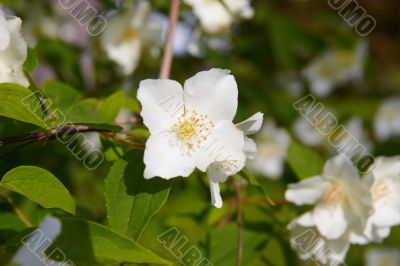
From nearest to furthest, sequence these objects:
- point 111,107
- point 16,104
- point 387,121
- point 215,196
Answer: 1. point 16,104
2. point 215,196
3. point 111,107
4. point 387,121

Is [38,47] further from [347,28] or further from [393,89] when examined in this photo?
[393,89]

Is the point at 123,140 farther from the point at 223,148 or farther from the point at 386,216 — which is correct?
the point at 386,216

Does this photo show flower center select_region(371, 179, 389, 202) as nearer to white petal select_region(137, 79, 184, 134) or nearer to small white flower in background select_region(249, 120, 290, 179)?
white petal select_region(137, 79, 184, 134)

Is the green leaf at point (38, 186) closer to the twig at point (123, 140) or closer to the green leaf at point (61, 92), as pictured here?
the twig at point (123, 140)

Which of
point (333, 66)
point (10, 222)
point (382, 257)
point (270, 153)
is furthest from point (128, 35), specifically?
point (382, 257)

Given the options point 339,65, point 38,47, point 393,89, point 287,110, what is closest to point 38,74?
point 38,47

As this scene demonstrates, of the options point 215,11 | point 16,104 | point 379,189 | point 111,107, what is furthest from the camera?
point 215,11
